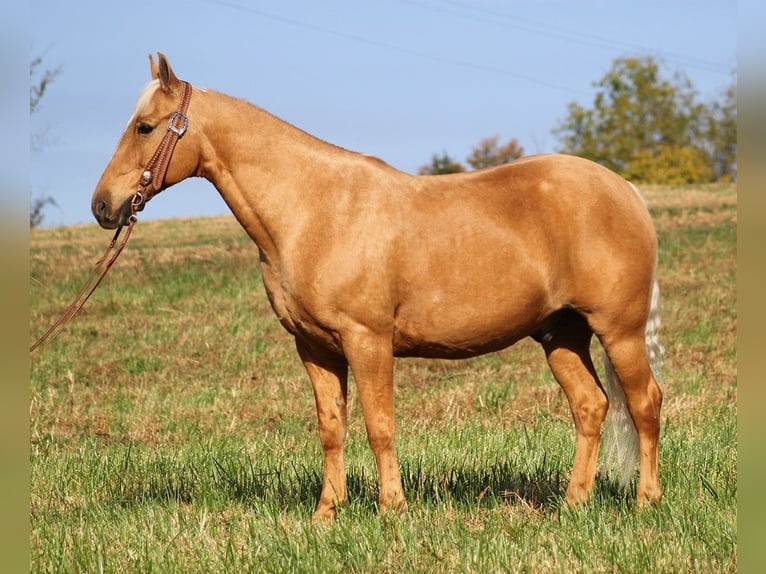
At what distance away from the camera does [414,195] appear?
17.4ft

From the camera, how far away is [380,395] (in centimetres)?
515

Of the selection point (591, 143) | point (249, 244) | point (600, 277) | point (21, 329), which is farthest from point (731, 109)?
point (21, 329)

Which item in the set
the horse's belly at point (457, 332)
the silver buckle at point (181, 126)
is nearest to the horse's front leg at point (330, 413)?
the horse's belly at point (457, 332)

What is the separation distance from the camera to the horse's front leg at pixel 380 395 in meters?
5.05

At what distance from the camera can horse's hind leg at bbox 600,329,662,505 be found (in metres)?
5.61

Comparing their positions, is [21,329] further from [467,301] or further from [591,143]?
[591,143]

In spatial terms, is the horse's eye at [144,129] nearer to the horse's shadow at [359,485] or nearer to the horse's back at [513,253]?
the horse's back at [513,253]

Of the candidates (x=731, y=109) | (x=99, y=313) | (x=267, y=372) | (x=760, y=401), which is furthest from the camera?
(x=731, y=109)

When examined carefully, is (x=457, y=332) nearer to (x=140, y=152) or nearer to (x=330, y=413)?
(x=330, y=413)

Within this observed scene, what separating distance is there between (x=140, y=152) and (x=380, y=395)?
1844 millimetres

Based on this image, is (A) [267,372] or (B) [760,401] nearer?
(B) [760,401]

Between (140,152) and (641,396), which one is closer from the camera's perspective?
(140,152)

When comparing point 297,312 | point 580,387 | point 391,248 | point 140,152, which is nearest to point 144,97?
point 140,152

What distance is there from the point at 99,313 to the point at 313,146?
417 inches
